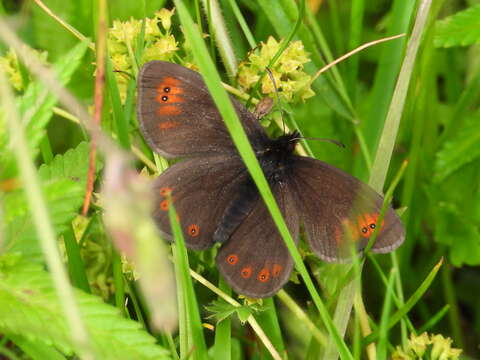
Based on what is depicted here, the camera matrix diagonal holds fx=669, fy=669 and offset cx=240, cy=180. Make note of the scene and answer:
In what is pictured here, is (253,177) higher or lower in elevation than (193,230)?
higher

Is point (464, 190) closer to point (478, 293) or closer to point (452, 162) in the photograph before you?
point (452, 162)

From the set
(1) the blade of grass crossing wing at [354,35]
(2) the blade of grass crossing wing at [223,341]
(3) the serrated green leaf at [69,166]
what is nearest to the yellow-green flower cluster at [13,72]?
(3) the serrated green leaf at [69,166]

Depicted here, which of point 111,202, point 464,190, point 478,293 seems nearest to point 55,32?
point 464,190

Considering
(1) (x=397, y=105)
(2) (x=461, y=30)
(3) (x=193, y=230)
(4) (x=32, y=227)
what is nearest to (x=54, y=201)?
(4) (x=32, y=227)

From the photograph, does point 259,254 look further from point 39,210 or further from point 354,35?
point 39,210

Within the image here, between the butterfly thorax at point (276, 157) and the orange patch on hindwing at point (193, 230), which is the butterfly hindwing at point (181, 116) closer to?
the butterfly thorax at point (276, 157)

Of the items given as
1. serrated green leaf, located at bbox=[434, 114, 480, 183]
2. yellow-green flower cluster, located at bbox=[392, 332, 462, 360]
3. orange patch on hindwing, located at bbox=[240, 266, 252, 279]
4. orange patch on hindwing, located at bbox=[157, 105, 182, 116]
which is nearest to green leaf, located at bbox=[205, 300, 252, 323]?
orange patch on hindwing, located at bbox=[240, 266, 252, 279]
